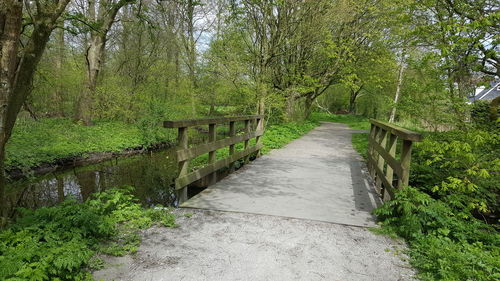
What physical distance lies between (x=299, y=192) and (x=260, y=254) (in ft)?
7.41

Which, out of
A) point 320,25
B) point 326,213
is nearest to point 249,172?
point 326,213

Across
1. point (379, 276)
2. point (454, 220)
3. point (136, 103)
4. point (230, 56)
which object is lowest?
point (379, 276)

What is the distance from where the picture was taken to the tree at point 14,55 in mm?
2887

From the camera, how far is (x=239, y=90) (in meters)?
11.5

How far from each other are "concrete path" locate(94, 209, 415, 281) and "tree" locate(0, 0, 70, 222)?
5.85 ft

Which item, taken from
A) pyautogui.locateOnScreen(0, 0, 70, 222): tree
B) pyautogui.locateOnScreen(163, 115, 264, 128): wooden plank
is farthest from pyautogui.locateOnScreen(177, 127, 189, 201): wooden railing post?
pyautogui.locateOnScreen(0, 0, 70, 222): tree

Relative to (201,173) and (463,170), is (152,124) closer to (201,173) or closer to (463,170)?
(201,173)

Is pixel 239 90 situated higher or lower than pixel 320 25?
lower

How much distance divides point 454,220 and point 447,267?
1143 mm

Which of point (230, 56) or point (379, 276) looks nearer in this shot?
point (379, 276)

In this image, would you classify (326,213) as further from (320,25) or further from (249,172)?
(320,25)

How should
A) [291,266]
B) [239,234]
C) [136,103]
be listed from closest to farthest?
1. [291,266]
2. [239,234]
3. [136,103]

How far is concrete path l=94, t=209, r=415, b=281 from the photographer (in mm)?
2584

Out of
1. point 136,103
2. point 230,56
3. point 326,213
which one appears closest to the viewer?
point 326,213
